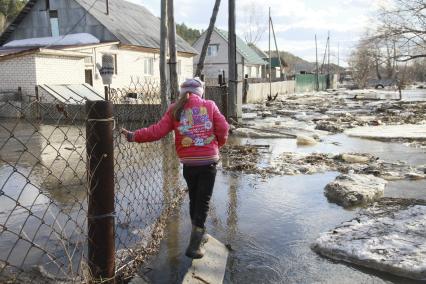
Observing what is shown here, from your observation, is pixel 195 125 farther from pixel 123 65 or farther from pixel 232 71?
pixel 123 65

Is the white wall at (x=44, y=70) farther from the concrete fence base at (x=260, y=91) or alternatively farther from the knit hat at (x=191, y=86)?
the knit hat at (x=191, y=86)

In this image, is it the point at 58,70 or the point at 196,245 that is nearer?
the point at 196,245

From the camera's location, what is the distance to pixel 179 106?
3805mm

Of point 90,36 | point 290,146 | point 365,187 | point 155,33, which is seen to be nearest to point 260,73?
point 155,33

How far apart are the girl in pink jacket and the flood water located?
401 millimetres

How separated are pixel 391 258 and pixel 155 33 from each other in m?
30.6

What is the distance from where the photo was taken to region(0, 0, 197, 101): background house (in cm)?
2059

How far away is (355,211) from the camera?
18.1ft

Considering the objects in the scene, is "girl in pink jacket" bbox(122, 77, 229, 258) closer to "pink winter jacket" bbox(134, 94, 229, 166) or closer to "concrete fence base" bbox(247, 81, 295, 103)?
"pink winter jacket" bbox(134, 94, 229, 166)

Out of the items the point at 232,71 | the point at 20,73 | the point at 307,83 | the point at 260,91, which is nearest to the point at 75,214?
the point at 232,71

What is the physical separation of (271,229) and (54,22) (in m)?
26.5

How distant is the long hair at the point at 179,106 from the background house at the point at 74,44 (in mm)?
17924

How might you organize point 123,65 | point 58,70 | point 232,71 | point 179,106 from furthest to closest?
point 123,65 → point 58,70 → point 232,71 → point 179,106

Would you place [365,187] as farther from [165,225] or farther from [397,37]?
[397,37]
